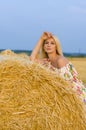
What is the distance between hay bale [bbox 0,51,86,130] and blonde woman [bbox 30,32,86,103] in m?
1.03

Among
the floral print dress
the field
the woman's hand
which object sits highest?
the woman's hand

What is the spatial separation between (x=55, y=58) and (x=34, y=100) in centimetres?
171

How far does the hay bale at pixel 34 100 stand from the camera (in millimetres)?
5234

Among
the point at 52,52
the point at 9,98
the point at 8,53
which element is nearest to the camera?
the point at 9,98

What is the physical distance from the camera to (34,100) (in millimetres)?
5391

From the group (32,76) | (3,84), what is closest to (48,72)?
(32,76)

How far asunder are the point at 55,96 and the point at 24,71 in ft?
1.45

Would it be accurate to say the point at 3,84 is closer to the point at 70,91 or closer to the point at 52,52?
the point at 70,91

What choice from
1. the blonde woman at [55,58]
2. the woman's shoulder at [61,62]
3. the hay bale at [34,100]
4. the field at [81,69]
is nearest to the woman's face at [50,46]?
the blonde woman at [55,58]

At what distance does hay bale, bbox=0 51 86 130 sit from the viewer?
206 inches

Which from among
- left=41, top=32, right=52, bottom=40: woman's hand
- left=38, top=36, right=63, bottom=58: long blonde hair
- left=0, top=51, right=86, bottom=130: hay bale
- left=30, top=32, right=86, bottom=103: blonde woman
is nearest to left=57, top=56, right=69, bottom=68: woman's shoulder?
left=30, top=32, right=86, bottom=103: blonde woman

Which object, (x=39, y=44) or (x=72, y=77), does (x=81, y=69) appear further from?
(x=72, y=77)

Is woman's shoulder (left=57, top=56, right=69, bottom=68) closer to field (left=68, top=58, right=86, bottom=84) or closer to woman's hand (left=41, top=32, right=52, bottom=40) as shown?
woman's hand (left=41, top=32, right=52, bottom=40)

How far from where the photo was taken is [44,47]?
23.6 feet
